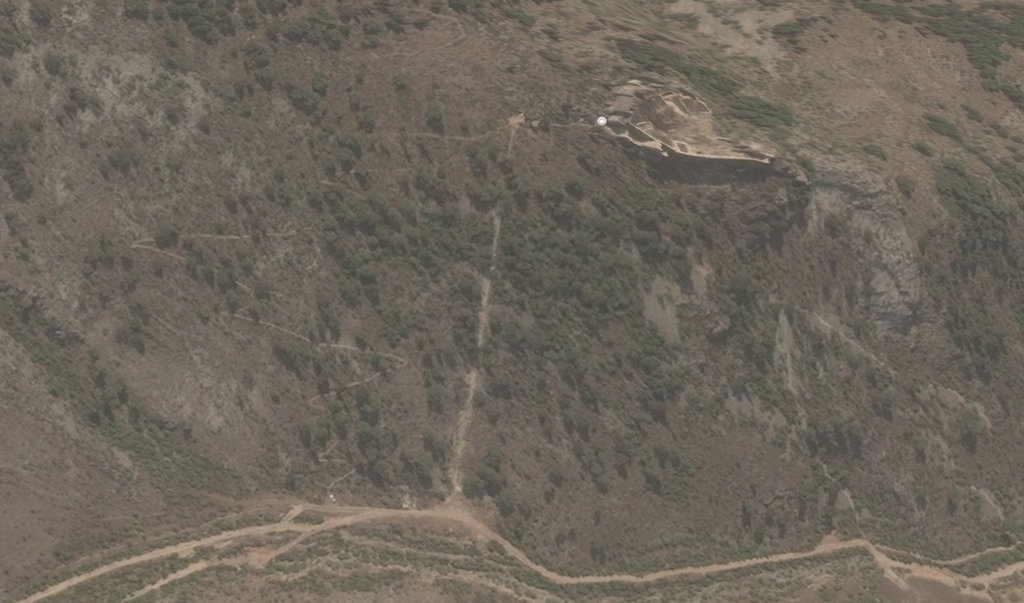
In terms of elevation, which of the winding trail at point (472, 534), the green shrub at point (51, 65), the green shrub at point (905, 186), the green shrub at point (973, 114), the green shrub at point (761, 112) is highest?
the green shrub at point (51, 65)

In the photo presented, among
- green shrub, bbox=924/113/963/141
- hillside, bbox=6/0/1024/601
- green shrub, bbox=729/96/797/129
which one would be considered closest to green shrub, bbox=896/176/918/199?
hillside, bbox=6/0/1024/601

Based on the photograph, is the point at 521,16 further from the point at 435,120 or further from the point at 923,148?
the point at 923,148

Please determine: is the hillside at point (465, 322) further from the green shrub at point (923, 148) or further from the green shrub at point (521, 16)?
the green shrub at point (923, 148)

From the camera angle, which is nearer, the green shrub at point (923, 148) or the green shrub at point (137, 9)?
the green shrub at point (137, 9)

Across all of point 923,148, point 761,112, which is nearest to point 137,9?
point 761,112

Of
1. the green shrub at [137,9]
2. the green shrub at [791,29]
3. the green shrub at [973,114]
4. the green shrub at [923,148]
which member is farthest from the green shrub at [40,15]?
the green shrub at [973,114]

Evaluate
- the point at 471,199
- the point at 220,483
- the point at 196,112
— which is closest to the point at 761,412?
the point at 471,199

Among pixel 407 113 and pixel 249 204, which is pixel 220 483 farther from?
pixel 407 113

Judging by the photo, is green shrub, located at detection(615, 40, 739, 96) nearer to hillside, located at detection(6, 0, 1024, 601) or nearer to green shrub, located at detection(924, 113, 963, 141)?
hillside, located at detection(6, 0, 1024, 601)
